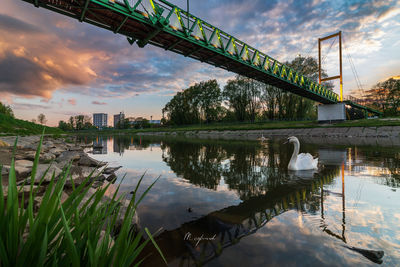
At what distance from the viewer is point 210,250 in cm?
246

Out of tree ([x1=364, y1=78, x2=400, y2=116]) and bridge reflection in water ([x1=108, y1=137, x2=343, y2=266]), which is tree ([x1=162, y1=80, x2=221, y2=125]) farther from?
bridge reflection in water ([x1=108, y1=137, x2=343, y2=266])

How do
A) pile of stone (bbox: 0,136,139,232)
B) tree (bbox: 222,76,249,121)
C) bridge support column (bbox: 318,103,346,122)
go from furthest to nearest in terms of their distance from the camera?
tree (bbox: 222,76,249,121), bridge support column (bbox: 318,103,346,122), pile of stone (bbox: 0,136,139,232)

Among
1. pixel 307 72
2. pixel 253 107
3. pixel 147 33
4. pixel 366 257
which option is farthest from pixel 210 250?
pixel 253 107

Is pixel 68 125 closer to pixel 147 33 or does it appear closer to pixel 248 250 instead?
pixel 147 33

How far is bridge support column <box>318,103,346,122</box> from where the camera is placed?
38312 millimetres

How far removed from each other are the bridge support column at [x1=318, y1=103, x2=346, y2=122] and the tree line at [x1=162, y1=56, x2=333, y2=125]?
35.4 feet

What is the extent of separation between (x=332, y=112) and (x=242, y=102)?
104 ft

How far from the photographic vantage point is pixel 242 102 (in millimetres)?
67625

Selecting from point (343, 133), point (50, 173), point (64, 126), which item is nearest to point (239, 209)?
point (50, 173)

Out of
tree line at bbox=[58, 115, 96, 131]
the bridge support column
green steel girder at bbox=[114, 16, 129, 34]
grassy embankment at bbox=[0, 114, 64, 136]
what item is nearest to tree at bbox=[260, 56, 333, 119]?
the bridge support column

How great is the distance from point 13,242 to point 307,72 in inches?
2225

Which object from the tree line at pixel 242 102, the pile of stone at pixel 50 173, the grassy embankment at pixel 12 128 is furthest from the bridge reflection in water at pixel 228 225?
the tree line at pixel 242 102

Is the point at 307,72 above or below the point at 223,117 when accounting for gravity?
above

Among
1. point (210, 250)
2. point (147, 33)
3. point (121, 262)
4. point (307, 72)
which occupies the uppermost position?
point (307, 72)
